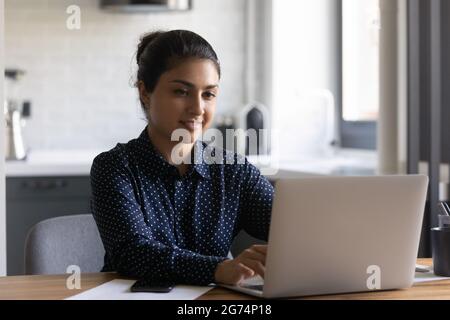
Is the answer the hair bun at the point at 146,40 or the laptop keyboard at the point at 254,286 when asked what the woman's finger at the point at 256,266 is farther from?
the hair bun at the point at 146,40

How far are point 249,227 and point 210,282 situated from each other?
0.44 m

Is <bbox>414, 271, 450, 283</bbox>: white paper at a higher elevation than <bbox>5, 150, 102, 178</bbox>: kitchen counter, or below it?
below

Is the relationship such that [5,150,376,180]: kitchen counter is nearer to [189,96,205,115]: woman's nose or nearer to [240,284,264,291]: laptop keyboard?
[189,96,205,115]: woman's nose

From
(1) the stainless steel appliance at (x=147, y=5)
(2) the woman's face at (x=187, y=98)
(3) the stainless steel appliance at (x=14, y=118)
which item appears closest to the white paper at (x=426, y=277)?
(2) the woman's face at (x=187, y=98)

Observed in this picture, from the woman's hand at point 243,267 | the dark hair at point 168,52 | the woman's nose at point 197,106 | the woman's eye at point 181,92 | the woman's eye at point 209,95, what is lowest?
the woman's hand at point 243,267

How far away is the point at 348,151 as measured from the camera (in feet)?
13.2

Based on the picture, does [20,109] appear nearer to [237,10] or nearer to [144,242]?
[237,10]

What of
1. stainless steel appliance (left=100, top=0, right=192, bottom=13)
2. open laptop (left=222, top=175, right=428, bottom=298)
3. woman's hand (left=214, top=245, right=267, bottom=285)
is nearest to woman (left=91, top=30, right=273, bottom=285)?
woman's hand (left=214, top=245, right=267, bottom=285)

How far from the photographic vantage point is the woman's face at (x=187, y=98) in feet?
6.05

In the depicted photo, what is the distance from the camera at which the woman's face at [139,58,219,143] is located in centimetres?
184

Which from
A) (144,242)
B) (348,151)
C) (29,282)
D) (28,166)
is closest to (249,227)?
(144,242)

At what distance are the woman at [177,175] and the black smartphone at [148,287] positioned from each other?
188mm

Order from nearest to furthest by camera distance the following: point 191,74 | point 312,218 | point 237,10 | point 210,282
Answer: point 312,218, point 210,282, point 191,74, point 237,10

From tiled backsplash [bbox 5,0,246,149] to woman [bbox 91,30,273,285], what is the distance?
208 cm
